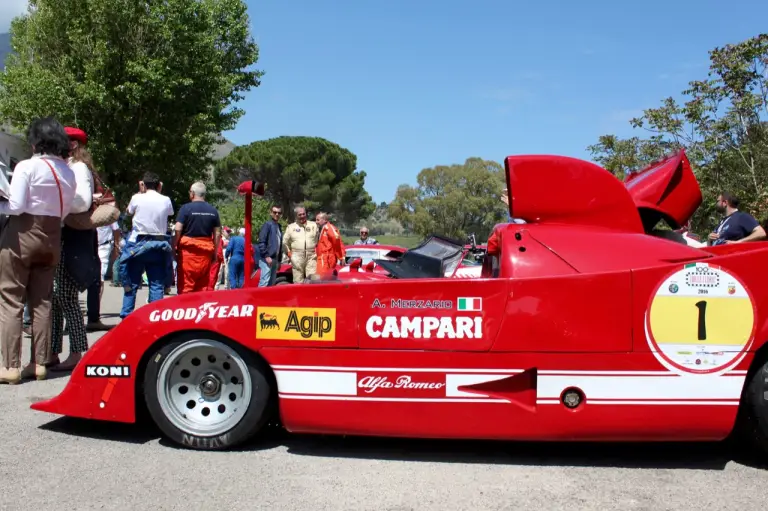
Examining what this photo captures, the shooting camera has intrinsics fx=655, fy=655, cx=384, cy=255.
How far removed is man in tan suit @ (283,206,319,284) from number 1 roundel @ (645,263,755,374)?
7.08 m

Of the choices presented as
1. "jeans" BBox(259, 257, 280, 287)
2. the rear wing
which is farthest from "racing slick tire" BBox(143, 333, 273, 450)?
"jeans" BBox(259, 257, 280, 287)

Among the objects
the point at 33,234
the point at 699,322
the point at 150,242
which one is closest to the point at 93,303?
the point at 150,242

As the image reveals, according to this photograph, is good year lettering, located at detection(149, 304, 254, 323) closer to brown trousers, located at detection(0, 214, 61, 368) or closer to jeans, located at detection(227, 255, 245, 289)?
brown trousers, located at detection(0, 214, 61, 368)

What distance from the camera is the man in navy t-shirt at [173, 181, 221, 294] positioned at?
6.32m

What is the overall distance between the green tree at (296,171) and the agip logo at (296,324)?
149 feet

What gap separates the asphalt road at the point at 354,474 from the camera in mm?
2836

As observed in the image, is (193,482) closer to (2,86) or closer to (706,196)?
(706,196)

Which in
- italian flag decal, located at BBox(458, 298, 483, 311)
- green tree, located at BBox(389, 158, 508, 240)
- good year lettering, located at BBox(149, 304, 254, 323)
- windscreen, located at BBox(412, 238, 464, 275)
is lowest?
good year lettering, located at BBox(149, 304, 254, 323)

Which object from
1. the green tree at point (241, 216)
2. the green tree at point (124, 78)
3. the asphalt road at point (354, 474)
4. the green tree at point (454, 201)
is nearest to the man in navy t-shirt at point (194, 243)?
the asphalt road at point (354, 474)

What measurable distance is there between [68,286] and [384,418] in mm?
3107

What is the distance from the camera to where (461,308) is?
328 cm

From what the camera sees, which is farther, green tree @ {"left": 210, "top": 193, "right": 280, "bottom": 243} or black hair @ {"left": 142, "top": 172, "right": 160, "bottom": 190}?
green tree @ {"left": 210, "top": 193, "right": 280, "bottom": 243}

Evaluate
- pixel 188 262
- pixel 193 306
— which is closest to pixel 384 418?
pixel 193 306

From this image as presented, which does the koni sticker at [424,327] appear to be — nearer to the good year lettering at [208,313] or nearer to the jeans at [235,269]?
the good year lettering at [208,313]
